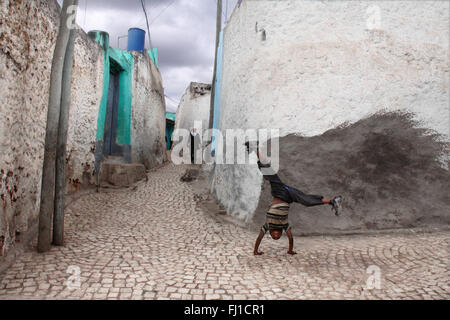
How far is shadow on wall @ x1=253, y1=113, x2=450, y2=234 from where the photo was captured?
496 centimetres

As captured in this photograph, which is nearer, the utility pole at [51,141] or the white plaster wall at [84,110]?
the utility pole at [51,141]

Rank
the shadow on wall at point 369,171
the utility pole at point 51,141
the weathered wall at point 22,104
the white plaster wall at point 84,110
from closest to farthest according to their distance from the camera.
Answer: the weathered wall at point 22,104
the utility pole at point 51,141
the shadow on wall at point 369,171
the white plaster wall at point 84,110

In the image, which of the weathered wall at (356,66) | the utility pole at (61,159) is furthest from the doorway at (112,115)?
the weathered wall at (356,66)

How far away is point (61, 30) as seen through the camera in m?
3.98

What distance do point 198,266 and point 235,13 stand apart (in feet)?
17.2

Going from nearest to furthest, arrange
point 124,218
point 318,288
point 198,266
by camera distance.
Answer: point 318,288 < point 198,266 < point 124,218

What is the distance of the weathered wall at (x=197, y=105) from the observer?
1681 cm

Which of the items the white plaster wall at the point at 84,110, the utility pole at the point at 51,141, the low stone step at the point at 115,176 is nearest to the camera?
the utility pole at the point at 51,141

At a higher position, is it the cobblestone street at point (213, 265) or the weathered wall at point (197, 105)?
the weathered wall at point (197, 105)

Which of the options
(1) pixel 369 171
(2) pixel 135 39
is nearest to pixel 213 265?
(1) pixel 369 171

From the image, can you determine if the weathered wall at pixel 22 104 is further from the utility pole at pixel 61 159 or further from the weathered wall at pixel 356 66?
the weathered wall at pixel 356 66

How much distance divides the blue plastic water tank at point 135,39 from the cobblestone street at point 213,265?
309 inches
